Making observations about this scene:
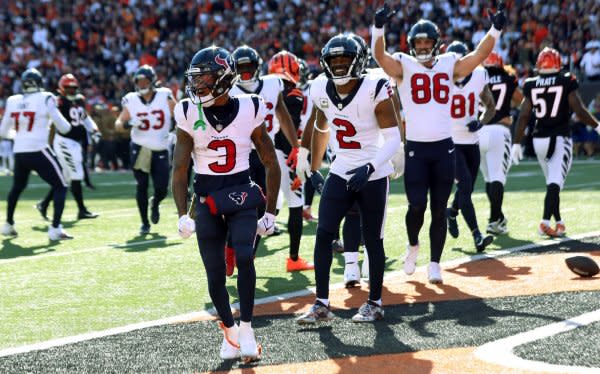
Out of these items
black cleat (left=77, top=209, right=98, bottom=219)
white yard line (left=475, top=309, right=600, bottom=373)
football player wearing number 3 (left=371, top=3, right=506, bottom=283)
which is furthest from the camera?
black cleat (left=77, top=209, right=98, bottom=219)

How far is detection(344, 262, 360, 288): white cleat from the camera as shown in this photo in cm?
738

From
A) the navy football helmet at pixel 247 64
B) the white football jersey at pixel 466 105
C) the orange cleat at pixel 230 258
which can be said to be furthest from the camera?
the white football jersey at pixel 466 105

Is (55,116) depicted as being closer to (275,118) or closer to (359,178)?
(275,118)

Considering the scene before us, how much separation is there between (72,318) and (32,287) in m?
1.46

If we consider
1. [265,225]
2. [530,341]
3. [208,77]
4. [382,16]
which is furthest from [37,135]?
[530,341]

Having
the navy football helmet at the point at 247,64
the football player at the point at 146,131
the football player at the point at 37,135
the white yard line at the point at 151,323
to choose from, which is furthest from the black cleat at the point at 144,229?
the white yard line at the point at 151,323

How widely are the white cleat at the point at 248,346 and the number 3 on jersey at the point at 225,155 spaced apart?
0.91 meters

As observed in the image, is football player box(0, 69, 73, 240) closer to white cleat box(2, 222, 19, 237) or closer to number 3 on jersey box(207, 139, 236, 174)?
white cleat box(2, 222, 19, 237)

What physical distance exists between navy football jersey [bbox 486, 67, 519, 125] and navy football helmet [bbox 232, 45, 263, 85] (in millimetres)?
3058

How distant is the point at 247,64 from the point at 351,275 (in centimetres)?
215

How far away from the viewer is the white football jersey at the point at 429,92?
7.35 meters

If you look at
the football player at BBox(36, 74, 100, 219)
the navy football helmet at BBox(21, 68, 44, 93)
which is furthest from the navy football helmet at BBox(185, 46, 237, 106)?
the football player at BBox(36, 74, 100, 219)

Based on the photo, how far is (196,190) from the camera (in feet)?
18.3

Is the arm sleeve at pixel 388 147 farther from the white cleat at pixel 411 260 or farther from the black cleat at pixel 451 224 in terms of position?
the black cleat at pixel 451 224
